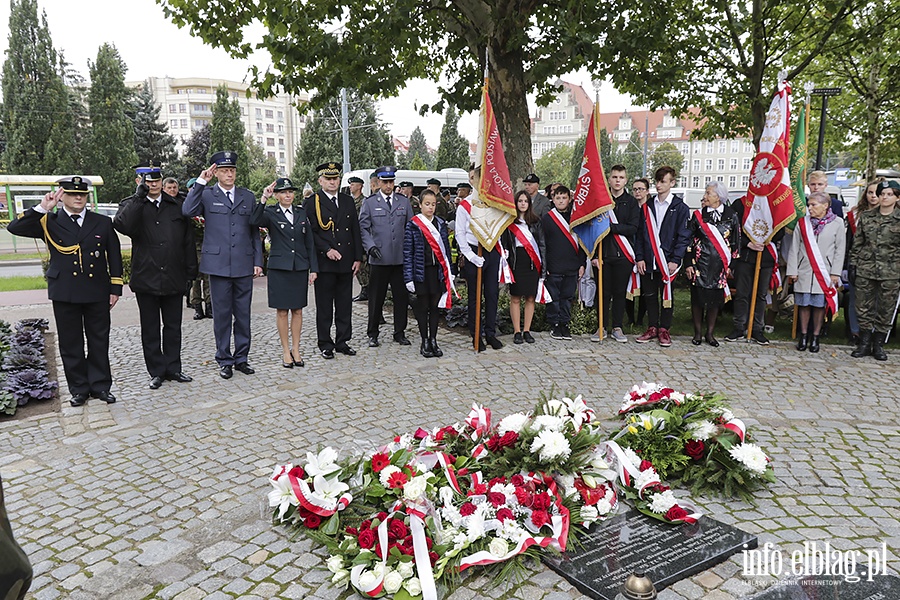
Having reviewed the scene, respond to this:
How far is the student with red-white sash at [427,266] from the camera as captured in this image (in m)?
7.73

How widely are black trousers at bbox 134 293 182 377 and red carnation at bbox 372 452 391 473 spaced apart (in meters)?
3.79

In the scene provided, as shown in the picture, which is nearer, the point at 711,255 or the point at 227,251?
the point at 227,251

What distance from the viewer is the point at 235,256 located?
6.94 meters

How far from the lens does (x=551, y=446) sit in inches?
148

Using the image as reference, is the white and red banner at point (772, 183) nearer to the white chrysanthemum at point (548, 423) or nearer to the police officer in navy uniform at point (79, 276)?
the white chrysanthemum at point (548, 423)

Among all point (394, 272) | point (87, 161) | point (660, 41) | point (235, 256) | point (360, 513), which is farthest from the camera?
point (87, 161)

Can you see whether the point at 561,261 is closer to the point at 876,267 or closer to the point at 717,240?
the point at 717,240

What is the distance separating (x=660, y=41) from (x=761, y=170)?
2376 millimetres

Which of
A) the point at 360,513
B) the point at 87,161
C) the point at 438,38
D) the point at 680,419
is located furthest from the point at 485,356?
the point at 87,161

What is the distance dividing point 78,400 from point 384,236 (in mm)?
3725

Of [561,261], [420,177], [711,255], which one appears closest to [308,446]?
[561,261]

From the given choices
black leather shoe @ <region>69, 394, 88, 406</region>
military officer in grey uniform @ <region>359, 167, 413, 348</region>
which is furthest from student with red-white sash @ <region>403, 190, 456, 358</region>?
black leather shoe @ <region>69, 394, 88, 406</region>

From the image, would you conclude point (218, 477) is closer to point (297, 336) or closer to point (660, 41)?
point (297, 336)

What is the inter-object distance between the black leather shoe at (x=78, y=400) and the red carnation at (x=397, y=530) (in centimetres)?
408
